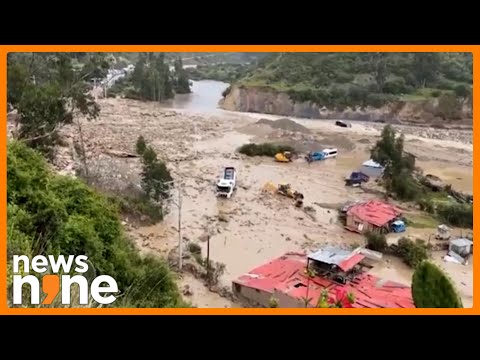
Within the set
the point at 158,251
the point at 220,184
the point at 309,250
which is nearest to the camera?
the point at 158,251

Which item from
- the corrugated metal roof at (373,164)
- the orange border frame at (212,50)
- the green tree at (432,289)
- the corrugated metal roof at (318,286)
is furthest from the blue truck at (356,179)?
the orange border frame at (212,50)

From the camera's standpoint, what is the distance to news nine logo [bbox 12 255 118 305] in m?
2.10

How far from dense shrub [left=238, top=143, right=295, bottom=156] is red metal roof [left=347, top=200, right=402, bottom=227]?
3.72 meters

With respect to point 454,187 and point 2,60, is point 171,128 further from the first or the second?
point 2,60

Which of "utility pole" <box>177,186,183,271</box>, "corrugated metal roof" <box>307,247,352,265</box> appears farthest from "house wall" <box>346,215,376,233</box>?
"utility pole" <box>177,186,183,271</box>

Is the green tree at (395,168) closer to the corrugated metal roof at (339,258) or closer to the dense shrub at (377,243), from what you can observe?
the dense shrub at (377,243)

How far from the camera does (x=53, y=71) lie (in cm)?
776

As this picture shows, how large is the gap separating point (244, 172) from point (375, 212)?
3.11 m

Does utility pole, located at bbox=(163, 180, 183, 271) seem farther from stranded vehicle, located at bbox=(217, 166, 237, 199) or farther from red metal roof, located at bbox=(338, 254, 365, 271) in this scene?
red metal roof, located at bbox=(338, 254, 365, 271)

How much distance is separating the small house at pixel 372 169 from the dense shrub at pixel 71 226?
689 centimetres

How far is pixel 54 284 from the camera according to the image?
2119 millimetres

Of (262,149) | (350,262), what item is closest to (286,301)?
(350,262)
